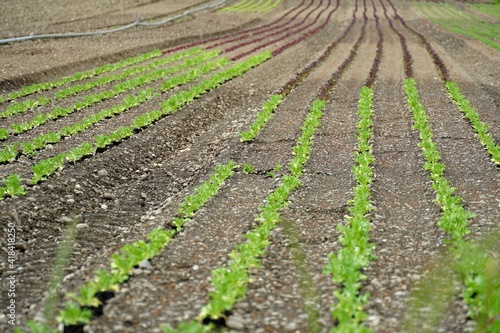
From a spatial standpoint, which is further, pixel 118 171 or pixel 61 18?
pixel 61 18

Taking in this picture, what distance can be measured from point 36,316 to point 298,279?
3230 millimetres

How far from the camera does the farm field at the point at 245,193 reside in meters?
6.42

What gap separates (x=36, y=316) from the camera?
6.38 meters

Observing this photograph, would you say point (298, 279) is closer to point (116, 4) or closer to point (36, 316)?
point (36, 316)

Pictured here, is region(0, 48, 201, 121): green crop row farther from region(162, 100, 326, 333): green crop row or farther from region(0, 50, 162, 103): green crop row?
region(162, 100, 326, 333): green crop row

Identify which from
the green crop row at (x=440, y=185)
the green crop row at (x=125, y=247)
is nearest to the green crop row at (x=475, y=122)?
the green crop row at (x=440, y=185)

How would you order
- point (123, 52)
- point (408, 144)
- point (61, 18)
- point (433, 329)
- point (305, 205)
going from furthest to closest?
point (61, 18) → point (123, 52) → point (408, 144) → point (305, 205) → point (433, 329)

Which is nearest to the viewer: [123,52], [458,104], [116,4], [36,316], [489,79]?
[36,316]

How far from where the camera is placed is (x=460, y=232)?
836 cm

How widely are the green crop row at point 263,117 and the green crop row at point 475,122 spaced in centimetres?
575

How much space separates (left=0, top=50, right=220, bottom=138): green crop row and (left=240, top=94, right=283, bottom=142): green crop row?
17.1ft

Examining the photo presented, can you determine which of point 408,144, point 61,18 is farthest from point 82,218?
point 61,18

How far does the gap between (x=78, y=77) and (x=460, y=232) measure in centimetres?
1712

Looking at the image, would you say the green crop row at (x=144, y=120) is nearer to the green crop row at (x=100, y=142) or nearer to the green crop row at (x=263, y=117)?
the green crop row at (x=100, y=142)
